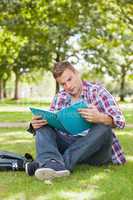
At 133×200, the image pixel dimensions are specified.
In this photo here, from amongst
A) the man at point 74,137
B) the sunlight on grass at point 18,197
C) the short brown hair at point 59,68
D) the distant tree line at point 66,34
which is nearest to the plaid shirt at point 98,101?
the man at point 74,137

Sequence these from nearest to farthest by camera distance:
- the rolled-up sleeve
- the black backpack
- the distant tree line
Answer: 1. the rolled-up sleeve
2. the black backpack
3. the distant tree line

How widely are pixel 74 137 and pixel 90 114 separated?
0.58 metres

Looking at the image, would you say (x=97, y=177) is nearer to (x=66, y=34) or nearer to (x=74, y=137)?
(x=74, y=137)

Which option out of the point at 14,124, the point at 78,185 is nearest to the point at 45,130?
the point at 78,185

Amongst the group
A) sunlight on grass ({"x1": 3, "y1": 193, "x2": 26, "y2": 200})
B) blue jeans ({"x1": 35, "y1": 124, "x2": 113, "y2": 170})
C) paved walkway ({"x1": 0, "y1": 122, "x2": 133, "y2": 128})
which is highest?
blue jeans ({"x1": 35, "y1": 124, "x2": 113, "y2": 170})

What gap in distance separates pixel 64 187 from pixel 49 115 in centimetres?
97

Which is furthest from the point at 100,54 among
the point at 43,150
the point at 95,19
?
the point at 43,150

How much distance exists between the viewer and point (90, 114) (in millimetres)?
6383

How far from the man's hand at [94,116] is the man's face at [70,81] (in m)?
0.33

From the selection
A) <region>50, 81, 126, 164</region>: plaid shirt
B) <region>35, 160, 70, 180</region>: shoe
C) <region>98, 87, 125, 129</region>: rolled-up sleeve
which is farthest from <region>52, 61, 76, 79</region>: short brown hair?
<region>35, 160, 70, 180</region>: shoe

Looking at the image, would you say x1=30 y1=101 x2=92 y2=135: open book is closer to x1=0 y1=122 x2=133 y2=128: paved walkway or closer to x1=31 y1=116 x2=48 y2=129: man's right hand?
x1=31 y1=116 x2=48 y2=129: man's right hand

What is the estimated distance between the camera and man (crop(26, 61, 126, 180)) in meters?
6.33

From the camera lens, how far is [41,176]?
6176mm

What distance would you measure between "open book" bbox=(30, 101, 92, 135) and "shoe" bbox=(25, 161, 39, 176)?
0.51 meters
